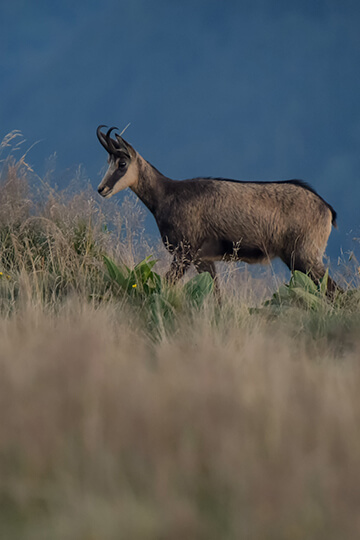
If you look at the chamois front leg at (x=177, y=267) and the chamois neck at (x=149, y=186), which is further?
the chamois neck at (x=149, y=186)

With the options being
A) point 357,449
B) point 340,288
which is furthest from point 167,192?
point 357,449

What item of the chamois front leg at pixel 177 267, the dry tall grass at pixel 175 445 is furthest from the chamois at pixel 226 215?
the dry tall grass at pixel 175 445


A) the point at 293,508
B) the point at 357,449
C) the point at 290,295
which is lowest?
the point at 293,508

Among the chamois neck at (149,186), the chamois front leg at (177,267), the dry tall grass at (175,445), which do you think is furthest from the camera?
the chamois neck at (149,186)

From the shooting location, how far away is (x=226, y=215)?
21.1 feet

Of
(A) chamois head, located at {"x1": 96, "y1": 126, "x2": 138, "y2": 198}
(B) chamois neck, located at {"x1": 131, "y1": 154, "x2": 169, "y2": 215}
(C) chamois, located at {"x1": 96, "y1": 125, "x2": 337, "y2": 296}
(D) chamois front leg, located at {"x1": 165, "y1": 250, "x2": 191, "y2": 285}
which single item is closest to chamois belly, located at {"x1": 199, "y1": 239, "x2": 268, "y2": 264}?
(C) chamois, located at {"x1": 96, "y1": 125, "x2": 337, "y2": 296}

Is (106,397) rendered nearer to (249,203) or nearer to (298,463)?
(298,463)

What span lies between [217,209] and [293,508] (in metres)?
5.19

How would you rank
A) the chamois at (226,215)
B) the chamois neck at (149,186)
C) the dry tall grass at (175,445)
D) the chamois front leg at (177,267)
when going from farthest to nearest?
the chamois neck at (149,186) → the chamois at (226,215) → the chamois front leg at (177,267) → the dry tall grass at (175,445)

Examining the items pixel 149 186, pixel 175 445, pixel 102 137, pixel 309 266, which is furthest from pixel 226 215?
pixel 175 445

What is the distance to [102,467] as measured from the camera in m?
1.60

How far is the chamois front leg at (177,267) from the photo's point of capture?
18.4 feet

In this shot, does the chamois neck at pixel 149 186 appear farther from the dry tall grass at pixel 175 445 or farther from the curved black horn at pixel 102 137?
the dry tall grass at pixel 175 445

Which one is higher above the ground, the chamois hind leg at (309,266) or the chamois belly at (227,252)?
the chamois hind leg at (309,266)
